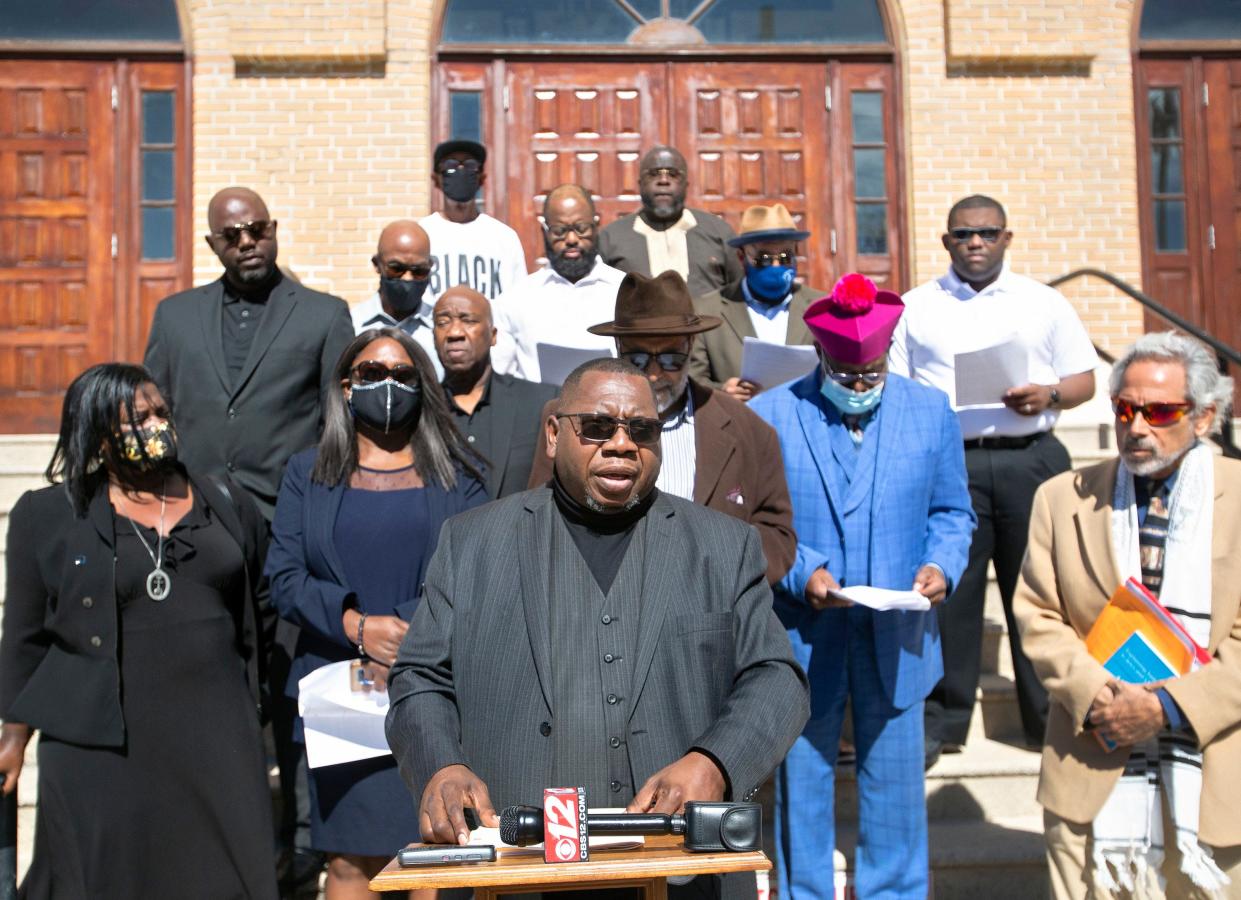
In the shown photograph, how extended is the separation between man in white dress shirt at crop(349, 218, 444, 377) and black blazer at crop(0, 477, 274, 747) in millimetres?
1701

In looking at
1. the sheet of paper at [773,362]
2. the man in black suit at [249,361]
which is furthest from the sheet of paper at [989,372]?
the man in black suit at [249,361]

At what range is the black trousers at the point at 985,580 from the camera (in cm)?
568

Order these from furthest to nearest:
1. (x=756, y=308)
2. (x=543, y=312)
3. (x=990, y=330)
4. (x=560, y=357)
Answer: (x=543, y=312) → (x=990, y=330) → (x=756, y=308) → (x=560, y=357)

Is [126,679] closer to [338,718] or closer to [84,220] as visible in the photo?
[338,718]

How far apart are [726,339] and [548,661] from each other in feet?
9.69

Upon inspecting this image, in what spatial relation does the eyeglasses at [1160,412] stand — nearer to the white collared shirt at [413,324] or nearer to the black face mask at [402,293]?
the white collared shirt at [413,324]

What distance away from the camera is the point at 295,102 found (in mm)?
9961

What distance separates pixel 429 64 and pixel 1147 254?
6.03 meters

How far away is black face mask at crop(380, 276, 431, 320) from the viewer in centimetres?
564

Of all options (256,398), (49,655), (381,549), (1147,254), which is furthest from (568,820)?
(1147,254)

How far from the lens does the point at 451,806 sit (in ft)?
8.73

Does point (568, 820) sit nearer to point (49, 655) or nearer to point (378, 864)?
point (378, 864)

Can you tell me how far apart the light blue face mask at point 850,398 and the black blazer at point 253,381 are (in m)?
1.95

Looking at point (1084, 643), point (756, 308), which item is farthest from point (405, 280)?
point (1084, 643)
